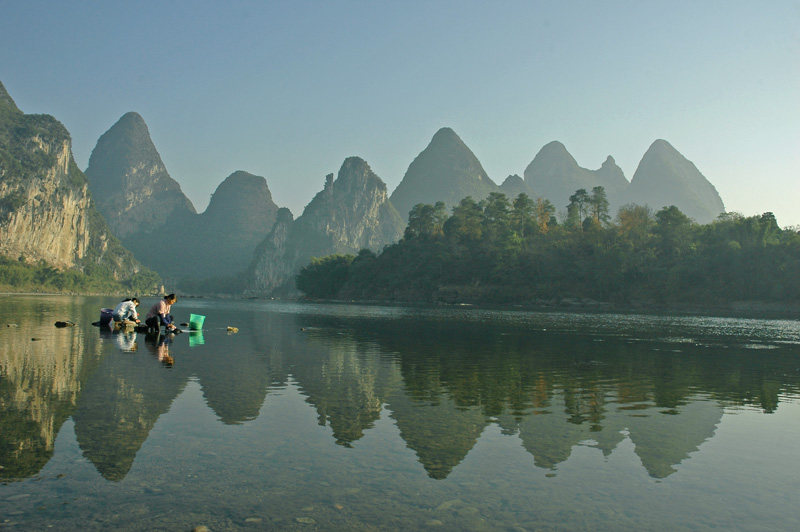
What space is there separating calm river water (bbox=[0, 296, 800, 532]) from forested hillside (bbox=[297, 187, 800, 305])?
9942 centimetres

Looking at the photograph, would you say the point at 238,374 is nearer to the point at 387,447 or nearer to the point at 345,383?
the point at 345,383

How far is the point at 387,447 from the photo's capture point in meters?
9.70

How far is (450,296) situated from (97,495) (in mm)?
137945

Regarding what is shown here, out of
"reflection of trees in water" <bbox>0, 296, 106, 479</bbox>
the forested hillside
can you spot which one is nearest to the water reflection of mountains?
"reflection of trees in water" <bbox>0, 296, 106, 479</bbox>

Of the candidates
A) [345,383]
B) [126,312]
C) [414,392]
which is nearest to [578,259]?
[126,312]

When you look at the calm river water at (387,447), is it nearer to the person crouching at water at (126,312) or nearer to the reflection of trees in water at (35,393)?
the reflection of trees in water at (35,393)

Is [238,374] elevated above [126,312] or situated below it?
below

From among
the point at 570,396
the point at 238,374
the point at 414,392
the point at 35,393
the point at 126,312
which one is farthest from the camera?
the point at 126,312

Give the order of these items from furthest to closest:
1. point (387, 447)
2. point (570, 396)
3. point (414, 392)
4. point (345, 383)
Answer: point (345, 383)
point (414, 392)
point (570, 396)
point (387, 447)

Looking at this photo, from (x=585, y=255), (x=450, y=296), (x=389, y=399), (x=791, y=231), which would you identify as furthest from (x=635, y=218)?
(x=389, y=399)

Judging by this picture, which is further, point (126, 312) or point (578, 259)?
point (578, 259)

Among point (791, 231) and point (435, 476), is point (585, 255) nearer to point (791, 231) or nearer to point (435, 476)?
point (791, 231)

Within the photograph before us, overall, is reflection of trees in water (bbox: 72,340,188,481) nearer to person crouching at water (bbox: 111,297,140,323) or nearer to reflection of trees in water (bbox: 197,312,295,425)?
reflection of trees in water (bbox: 197,312,295,425)

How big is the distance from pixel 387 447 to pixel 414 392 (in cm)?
565
